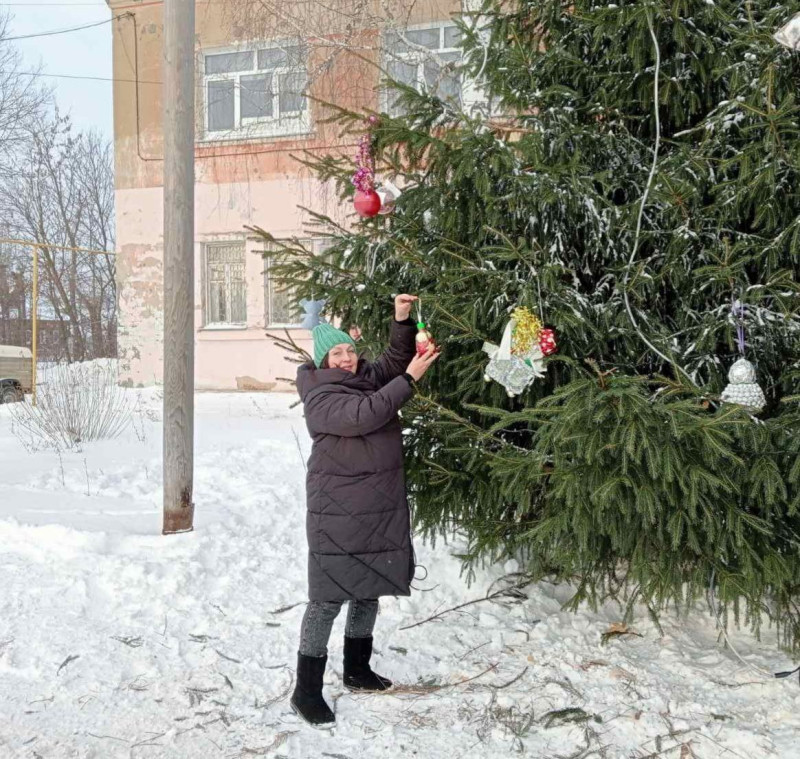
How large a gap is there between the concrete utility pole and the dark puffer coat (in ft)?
6.22

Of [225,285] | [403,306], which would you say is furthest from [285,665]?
[225,285]

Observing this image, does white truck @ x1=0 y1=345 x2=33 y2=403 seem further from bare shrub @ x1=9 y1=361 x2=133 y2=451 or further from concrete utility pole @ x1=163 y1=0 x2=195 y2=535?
concrete utility pole @ x1=163 y1=0 x2=195 y2=535

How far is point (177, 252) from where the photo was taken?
15.1ft

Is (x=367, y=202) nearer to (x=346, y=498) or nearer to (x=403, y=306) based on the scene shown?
(x=403, y=306)

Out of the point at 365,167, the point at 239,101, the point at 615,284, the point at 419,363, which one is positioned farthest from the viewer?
the point at 239,101

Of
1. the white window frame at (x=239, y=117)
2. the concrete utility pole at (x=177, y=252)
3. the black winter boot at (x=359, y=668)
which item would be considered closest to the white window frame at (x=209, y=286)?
the white window frame at (x=239, y=117)

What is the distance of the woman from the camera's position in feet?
9.36

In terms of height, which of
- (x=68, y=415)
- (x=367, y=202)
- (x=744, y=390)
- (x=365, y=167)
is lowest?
(x=68, y=415)

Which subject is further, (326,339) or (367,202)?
(367,202)

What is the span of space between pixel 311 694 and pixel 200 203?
11.0 meters

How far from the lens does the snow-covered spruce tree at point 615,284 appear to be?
267 cm

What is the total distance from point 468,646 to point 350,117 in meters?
2.62

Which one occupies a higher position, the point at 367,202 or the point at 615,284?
the point at 367,202

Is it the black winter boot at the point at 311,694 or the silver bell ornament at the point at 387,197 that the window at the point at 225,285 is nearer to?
the silver bell ornament at the point at 387,197
